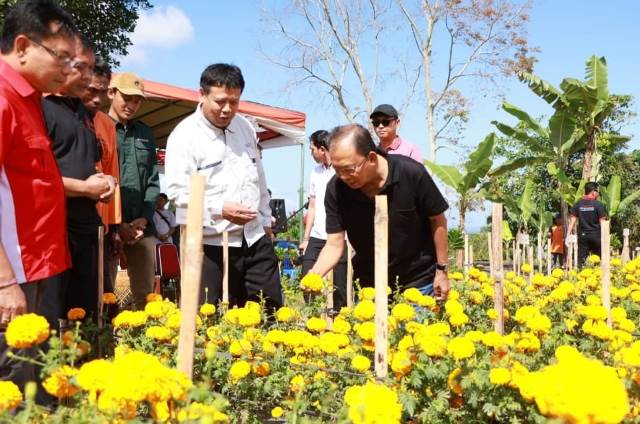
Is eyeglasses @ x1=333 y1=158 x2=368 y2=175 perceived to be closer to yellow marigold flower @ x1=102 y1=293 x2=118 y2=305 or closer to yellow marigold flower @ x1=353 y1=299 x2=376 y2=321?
yellow marigold flower @ x1=353 y1=299 x2=376 y2=321

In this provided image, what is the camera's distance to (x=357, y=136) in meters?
2.90

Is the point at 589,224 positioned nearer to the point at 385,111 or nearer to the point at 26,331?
the point at 385,111

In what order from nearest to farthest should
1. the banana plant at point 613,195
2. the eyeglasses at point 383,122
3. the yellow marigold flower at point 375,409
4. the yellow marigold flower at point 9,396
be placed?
the yellow marigold flower at point 375,409, the yellow marigold flower at point 9,396, the eyeglasses at point 383,122, the banana plant at point 613,195

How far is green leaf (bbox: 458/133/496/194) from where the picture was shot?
43.5 ft

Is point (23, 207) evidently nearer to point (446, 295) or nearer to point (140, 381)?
point (140, 381)

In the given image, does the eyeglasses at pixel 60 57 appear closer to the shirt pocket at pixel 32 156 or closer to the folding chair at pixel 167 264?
the shirt pocket at pixel 32 156

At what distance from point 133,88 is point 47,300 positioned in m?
1.65

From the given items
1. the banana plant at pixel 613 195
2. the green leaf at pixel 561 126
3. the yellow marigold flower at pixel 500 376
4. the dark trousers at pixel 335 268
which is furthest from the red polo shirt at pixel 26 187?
the banana plant at pixel 613 195

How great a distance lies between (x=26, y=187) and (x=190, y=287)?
2.30ft

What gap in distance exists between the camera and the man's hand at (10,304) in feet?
Result: 5.96

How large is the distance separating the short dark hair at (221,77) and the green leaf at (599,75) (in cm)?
1144

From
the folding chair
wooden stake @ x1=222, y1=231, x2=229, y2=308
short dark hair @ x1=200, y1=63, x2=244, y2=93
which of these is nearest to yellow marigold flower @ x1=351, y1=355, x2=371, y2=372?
wooden stake @ x1=222, y1=231, x2=229, y2=308

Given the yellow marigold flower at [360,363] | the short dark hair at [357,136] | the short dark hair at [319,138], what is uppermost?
the short dark hair at [319,138]

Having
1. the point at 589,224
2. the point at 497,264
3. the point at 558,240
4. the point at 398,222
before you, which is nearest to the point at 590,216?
the point at 589,224
